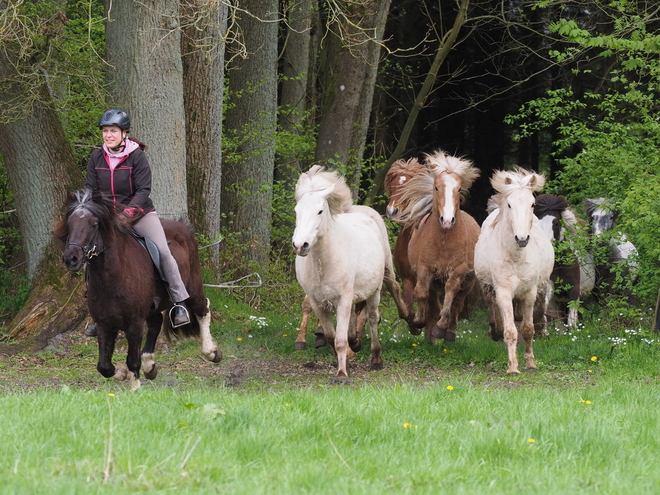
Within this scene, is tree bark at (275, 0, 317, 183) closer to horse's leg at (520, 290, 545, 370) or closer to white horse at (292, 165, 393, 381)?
white horse at (292, 165, 393, 381)

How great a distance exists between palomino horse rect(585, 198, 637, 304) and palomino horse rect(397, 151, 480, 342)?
174cm

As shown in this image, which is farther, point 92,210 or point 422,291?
point 422,291

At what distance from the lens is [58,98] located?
43.0ft

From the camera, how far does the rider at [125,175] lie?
8758 millimetres

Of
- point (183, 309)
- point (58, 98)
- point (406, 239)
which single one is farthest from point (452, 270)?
point (58, 98)

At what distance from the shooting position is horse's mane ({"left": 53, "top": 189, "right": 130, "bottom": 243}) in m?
8.12

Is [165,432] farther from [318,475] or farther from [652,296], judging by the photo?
[652,296]

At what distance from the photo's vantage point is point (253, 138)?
53.3 feet

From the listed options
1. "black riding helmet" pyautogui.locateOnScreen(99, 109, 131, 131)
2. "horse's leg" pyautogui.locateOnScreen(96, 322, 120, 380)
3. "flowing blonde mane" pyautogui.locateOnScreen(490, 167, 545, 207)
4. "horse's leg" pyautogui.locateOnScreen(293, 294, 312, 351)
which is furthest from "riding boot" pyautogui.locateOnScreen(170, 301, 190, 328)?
"flowing blonde mane" pyautogui.locateOnScreen(490, 167, 545, 207)

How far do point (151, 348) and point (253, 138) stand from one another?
723 centimetres

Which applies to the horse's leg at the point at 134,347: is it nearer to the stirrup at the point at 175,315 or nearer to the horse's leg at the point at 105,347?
the horse's leg at the point at 105,347

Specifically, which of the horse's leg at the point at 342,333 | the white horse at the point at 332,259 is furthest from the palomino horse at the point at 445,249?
the horse's leg at the point at 342,333

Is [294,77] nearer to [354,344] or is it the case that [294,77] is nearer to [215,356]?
[354,344]

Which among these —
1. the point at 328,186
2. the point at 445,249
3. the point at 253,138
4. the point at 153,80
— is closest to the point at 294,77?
the point at 253,138
